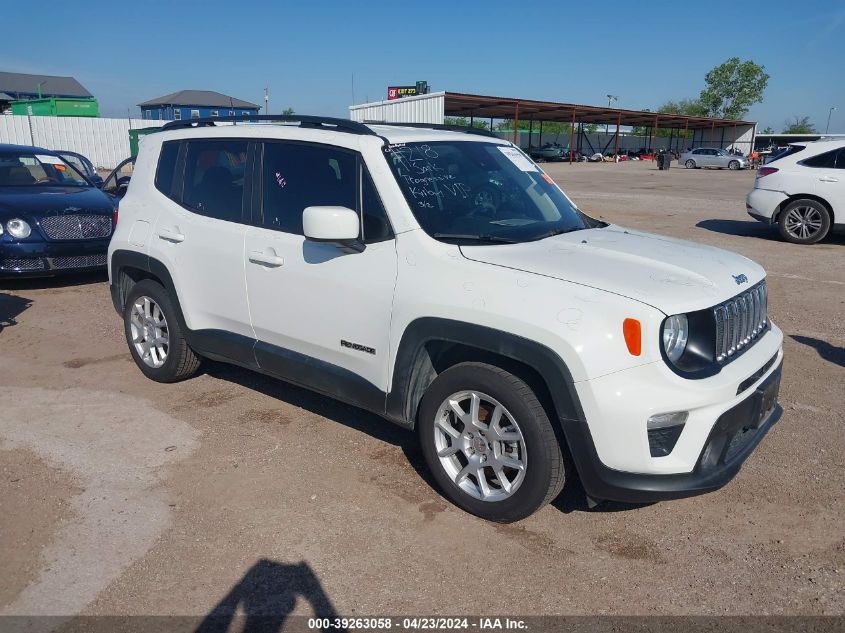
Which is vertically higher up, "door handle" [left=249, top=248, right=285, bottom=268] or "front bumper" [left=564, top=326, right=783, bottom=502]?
"door handle" [left=249, top=248, right=285, bottom=268]

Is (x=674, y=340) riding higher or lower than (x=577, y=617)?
higher

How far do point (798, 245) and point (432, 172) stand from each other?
1004cm

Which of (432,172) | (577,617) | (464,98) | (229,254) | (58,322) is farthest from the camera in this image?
(464,98)

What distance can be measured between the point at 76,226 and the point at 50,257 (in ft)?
1.62

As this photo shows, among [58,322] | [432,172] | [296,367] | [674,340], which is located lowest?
[58,322]

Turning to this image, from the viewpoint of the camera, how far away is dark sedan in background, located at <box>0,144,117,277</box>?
8023 mm

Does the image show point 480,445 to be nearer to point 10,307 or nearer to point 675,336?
point 675,336

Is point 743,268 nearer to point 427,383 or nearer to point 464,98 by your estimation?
point 427,383

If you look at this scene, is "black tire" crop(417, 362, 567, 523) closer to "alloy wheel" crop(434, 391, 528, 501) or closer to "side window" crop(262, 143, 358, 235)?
"alloy wheel" crop(434, 391, 528, 501)

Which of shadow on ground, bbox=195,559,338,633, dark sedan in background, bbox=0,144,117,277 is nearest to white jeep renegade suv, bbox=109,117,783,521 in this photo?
shadow on ground, bbox=195,559,338,633

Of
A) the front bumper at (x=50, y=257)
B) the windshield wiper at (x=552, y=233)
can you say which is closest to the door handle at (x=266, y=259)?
the windshield wiper at (x=552, y=233)

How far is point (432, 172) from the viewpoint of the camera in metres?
3.87

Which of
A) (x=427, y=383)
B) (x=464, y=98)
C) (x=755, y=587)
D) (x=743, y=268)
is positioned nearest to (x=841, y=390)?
(x=743, y=268)

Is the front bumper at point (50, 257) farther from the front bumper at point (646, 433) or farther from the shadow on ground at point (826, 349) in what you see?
the shadow on ground at point (826, 349)
